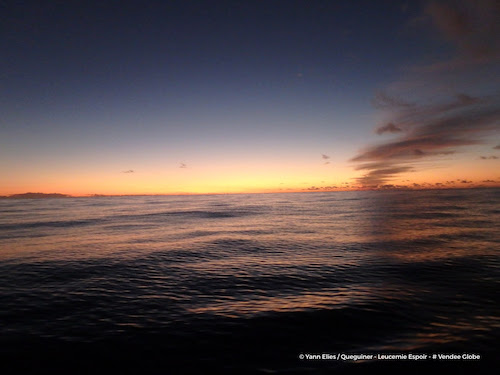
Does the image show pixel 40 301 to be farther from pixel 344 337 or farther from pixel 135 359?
pixel 344 337

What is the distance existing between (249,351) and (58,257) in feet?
84.6

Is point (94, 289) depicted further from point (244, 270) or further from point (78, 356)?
point (244, 270)

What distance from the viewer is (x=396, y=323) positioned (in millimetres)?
12078

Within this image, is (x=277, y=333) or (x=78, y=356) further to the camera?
(x=277, y=333)

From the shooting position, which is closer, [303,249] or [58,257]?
[58,257]

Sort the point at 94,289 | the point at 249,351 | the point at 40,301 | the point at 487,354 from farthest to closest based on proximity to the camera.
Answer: the point at 94,289 < the point at 40,301 < the point at 249,351 < the point at 487,354

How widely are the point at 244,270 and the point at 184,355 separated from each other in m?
11.5

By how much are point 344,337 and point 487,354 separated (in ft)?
16.8

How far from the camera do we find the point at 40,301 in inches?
602

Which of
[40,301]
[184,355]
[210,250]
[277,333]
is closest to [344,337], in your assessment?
[277,333]

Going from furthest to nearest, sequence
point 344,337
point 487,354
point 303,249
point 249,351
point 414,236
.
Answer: point 414,236
point 303,249
point 344,337
point 249,351
point 487,354

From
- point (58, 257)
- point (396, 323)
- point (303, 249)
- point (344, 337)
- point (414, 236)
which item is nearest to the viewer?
point (344, 337)

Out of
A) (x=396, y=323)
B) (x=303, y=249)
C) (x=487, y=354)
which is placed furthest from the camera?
(x=303, y=249)

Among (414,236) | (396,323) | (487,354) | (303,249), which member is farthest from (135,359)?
(414,236)
